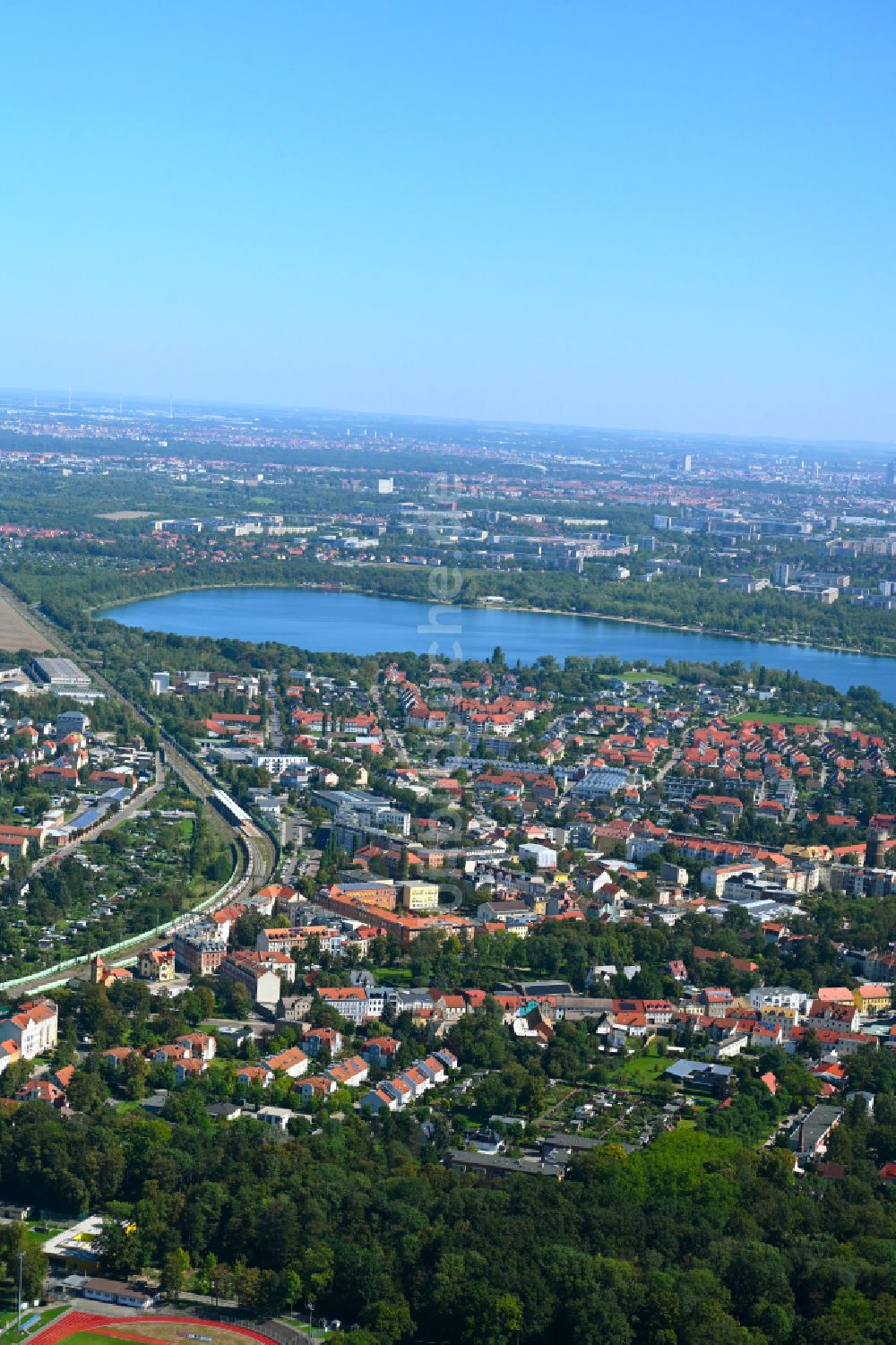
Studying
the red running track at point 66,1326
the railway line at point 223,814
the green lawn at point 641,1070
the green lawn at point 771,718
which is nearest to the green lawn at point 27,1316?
the red running track at point 66,1326

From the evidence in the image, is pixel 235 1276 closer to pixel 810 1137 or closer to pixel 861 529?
pixel 810 1137

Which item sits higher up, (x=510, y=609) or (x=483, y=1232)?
(x=483, y=1232)

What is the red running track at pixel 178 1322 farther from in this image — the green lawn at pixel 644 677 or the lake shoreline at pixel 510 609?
the lake shoreline at pixel 510 609

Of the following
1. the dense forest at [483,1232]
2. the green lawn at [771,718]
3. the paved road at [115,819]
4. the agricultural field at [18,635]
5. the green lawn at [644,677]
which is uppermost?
the dense forest at [483,1232]

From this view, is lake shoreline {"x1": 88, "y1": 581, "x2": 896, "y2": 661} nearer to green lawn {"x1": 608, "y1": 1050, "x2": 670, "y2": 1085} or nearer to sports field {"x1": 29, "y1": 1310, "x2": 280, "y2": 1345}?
green lawn {"x1": 608, "y1": 1050, "x2": 670, "y2": 1085}

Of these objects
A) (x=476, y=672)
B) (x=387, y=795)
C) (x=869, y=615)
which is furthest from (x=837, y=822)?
(x=869, y=615)

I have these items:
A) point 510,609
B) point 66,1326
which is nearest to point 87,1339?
point 66,1326

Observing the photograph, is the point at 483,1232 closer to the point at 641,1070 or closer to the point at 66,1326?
the point at 66,1326
